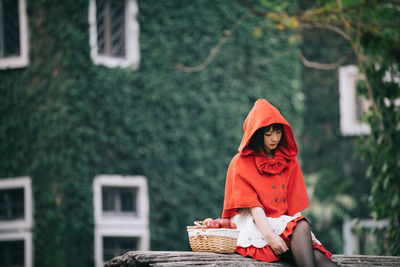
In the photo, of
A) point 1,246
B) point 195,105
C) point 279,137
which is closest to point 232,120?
point 195,105

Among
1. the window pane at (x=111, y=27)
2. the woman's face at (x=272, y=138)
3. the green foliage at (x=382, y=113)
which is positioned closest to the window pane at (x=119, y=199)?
the window pane at (x=111, y=27)

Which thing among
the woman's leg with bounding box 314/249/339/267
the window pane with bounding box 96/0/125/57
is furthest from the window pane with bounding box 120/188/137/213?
the woman's leg with bounding box 314/249/339/267

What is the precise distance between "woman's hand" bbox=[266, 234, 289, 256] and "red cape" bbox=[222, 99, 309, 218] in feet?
0.76

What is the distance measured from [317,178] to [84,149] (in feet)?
17.3

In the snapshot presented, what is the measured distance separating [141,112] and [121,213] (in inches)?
69.3

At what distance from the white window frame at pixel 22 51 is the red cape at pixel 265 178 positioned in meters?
6.91

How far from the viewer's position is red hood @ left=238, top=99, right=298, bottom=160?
5.09 m

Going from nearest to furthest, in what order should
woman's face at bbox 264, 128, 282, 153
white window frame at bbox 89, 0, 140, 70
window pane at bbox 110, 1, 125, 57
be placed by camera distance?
woman's face at bbox 264, 128, 282, 153, white window frame at bbox 89, 0, 140, 70, window pane at bbox 110, 1, 125, 57

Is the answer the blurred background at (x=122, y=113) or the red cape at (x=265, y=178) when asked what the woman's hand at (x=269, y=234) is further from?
the blurred background at (x=122, y=113)

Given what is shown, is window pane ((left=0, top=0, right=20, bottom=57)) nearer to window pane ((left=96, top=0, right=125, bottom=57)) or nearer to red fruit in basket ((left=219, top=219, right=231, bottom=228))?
window pane ((left=96, top=0, right=125, bottom=57))

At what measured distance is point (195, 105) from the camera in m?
12.4

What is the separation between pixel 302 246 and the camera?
4801 mm

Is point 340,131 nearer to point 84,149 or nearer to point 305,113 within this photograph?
point 305,113

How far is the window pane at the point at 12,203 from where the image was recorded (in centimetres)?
1122
